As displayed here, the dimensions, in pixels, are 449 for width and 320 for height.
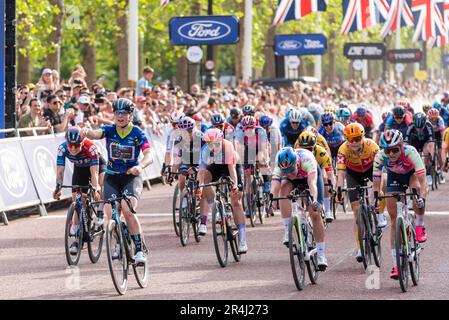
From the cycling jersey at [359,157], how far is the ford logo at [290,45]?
31444 millimetres

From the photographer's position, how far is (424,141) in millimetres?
23812

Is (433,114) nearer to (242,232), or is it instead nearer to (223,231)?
(242,232)

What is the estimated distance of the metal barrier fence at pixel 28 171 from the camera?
21203 millimetres

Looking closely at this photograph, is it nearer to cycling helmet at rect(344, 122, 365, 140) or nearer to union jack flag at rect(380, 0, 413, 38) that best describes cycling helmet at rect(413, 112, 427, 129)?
cycling helmet at rect(344, 122, 365, 140)

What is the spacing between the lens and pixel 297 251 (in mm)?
14117

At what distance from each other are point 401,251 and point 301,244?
3.47ft

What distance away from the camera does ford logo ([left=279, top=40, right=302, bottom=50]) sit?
4809cm

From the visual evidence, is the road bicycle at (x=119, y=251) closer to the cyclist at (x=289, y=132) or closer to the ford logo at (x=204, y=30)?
the cyclist at (x=289, y=132)

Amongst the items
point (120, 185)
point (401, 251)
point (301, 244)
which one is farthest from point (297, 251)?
point (120, 185)

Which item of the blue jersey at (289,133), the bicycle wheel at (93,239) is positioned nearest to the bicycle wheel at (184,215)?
the bicycle wheel at (93,239)

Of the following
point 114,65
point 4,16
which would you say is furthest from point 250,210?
point 114,65

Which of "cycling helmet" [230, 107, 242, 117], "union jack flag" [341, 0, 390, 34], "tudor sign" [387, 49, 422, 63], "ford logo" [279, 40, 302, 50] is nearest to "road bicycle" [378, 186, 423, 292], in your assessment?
"cycling helmet" [230, 107, 242, 117]

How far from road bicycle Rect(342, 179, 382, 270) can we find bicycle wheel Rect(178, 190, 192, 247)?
3265mm
